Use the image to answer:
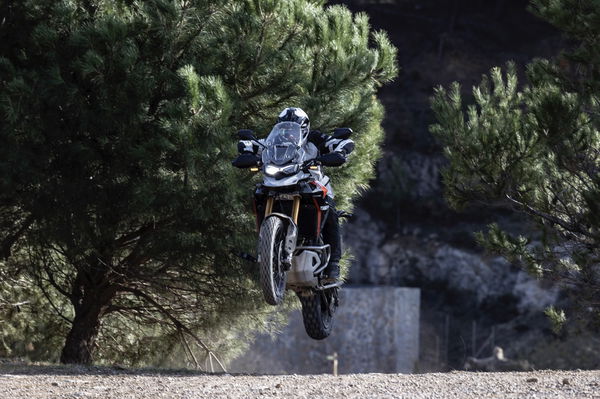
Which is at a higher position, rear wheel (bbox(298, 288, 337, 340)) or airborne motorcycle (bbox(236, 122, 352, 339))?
airborne motorcycle (bbox(236, 122, 352, 339))

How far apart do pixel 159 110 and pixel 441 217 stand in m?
27.3

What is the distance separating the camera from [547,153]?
37.9 feet

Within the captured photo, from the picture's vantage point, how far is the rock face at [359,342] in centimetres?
3134

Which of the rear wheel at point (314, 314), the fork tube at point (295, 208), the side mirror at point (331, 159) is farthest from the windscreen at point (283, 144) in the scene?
the rear wheel at point (314, 314)

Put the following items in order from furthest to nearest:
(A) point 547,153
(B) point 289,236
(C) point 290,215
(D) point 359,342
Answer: (D) point 359,342 → (A) point 547,153 → (C) point 290,215 → (B) point 289,236

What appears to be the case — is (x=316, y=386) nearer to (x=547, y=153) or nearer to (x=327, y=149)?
(x=327, y=149)

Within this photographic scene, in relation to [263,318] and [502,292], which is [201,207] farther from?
[502,292]

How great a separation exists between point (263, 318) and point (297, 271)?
6502mm

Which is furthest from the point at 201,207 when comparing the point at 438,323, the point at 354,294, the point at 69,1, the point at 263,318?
the point at 438,323

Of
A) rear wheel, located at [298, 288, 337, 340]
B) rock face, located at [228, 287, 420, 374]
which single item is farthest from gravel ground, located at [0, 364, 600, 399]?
rock face, located at [228, 287, 420, 374]

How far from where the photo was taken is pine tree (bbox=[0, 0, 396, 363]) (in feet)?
36.5

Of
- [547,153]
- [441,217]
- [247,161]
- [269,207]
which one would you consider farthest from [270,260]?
[441,217]

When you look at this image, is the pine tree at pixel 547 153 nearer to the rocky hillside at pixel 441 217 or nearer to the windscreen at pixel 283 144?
the windscreen at pixel 283 144

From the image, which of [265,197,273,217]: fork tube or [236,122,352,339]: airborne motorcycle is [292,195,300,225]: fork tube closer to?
[236,122,352,339]: airborne motorcycle
